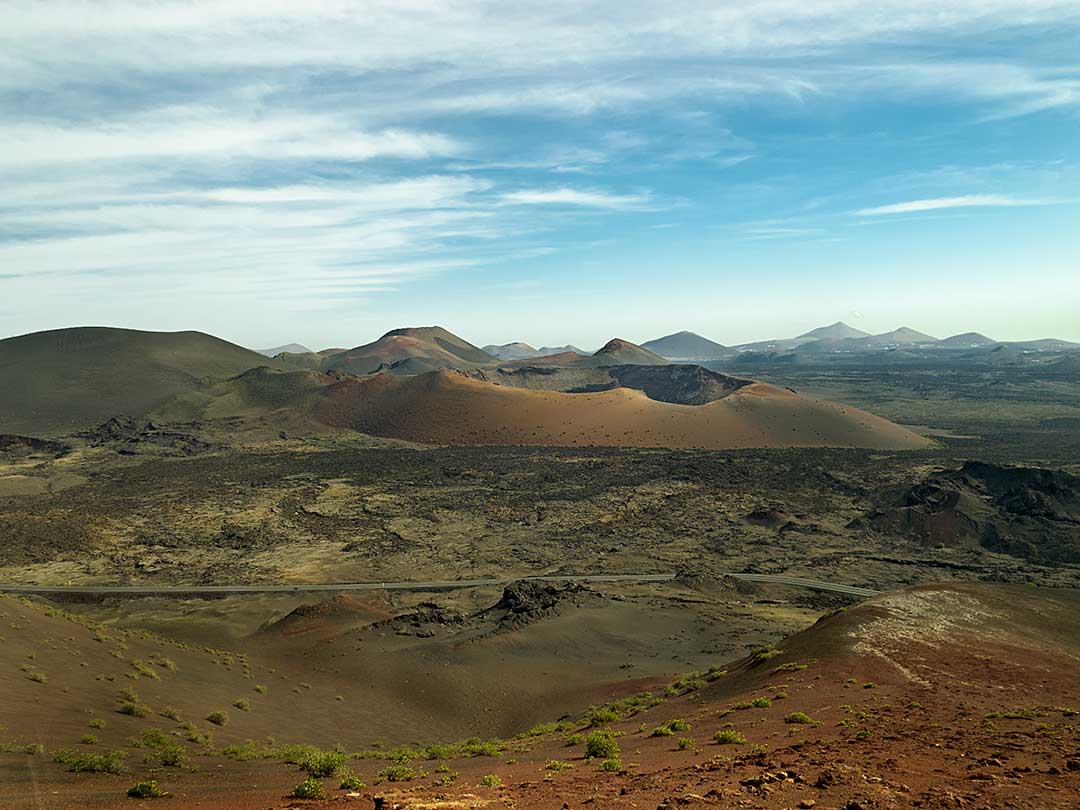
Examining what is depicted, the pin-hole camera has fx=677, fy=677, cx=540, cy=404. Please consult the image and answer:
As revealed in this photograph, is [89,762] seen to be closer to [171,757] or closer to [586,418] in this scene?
[171,757]

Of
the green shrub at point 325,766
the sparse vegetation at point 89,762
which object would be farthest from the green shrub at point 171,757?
the green shrub at point 325,766

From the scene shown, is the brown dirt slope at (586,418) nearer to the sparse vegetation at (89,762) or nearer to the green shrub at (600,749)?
the green shrub at (600,749)

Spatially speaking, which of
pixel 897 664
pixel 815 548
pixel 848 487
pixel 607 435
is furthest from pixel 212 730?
pixel 607 435

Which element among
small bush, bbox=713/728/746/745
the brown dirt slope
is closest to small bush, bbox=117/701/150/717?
small bush, bbox=713/728/746/745

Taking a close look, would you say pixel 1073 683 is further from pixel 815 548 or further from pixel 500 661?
pixel 815 548

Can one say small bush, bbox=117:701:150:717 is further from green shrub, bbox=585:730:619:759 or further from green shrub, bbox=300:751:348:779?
green shrub, bbox=585:730:619:759
